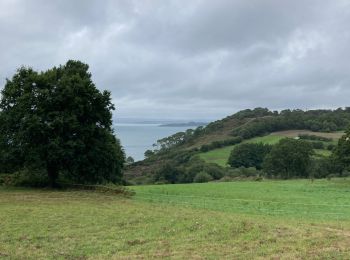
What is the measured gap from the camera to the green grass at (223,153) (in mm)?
129262

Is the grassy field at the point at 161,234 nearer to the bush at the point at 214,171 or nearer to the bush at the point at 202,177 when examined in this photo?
the bush at the point at 202,177

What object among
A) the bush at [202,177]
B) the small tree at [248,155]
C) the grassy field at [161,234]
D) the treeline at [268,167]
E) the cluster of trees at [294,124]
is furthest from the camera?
the cluster of trees at [294,124]

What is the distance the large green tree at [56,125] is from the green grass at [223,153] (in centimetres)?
8225

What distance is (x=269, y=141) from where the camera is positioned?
13800cm

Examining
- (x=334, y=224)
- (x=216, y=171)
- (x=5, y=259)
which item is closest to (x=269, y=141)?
(x=216, y=171)

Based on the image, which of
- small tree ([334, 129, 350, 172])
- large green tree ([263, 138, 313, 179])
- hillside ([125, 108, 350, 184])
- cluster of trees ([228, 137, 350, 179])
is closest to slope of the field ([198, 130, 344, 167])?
hillside ([125, 108, 350, 184])

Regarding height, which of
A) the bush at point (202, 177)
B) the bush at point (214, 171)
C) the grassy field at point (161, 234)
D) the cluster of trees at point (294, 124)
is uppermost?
the cluster of trees at point (294, 124)

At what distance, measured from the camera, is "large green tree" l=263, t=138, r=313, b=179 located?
297 feet

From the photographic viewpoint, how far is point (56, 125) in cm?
3909

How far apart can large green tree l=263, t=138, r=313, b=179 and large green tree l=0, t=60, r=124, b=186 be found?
55.1 meters

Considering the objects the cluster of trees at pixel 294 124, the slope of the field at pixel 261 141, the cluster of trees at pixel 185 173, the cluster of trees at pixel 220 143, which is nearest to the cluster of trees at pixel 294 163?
the cluster of trees at pixel 185 173

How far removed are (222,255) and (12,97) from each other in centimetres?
3226

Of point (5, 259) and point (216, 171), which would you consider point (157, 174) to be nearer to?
point (216, 171)

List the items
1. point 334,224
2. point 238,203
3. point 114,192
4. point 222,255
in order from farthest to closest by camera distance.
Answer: point 114,192 < point 238,203 < point 334,224 < point 222,255
